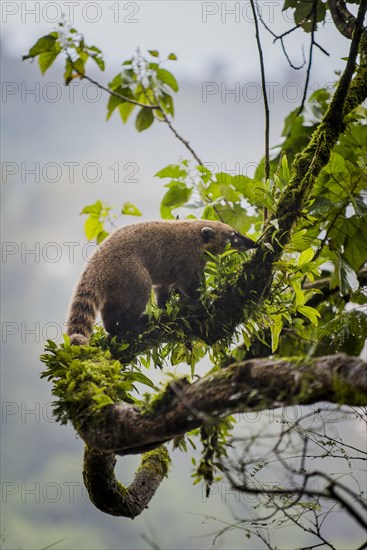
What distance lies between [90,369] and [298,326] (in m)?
1.67

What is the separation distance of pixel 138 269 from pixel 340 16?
2654 millimetres

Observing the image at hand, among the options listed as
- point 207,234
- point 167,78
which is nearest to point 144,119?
point 167,78

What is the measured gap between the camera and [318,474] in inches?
55.1

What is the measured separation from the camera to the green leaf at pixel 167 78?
512 cm

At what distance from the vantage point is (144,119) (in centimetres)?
524

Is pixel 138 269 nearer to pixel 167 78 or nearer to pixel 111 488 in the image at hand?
pixel 111 488

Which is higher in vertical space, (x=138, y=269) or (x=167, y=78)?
(x=167, y=78)

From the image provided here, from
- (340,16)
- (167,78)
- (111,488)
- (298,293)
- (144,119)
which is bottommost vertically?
(111,488)

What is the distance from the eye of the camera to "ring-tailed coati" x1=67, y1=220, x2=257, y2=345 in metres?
4.20

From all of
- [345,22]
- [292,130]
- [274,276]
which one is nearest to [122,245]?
[274,276]

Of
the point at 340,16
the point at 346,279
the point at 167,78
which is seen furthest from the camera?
the point at 167,78

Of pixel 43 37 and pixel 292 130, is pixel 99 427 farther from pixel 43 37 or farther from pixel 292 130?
pixel 292 130

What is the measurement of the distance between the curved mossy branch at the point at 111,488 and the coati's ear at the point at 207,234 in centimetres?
227

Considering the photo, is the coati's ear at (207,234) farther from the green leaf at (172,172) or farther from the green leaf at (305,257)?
the green leaf at (305,257)
